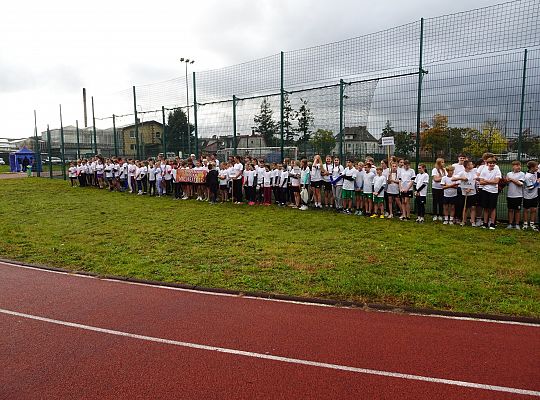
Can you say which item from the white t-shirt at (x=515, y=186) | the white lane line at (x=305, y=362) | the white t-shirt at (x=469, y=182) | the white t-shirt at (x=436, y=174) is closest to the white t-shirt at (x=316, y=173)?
the white t-shirt at (x=436, y=174)

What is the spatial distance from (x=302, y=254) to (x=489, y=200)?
227 inches

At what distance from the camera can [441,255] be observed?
27.0 feet

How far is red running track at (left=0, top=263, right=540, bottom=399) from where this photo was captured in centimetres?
398

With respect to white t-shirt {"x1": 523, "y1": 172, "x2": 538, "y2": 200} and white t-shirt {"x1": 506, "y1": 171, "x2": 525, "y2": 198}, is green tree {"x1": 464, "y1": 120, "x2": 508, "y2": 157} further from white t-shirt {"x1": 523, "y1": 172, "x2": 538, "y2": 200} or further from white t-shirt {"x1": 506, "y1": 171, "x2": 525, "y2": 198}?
white t-shirt {"x1": 523, "y1": 172, "x2": 538, "y2": 200}

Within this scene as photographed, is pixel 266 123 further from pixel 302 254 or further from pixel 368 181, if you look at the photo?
pixel 302 254

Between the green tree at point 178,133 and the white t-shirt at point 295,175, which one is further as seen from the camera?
the green tree at point 178,133

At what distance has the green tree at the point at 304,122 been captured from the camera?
15242 mm

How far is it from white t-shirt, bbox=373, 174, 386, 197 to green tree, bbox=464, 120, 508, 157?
2.42 meters

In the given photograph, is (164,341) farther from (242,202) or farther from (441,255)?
(242,202)

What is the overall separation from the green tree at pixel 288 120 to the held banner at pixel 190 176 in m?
3.75

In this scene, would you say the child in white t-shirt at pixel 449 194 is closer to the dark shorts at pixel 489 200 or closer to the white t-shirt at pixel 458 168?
the white t-shirt at pixel 458 168

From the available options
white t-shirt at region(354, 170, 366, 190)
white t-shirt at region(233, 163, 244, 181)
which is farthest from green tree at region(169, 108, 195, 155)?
white t-shirt at region(354, 170, 366, 190)

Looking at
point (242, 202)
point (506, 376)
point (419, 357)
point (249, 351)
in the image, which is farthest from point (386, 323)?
point (242, 202)

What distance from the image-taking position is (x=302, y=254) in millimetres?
8586
